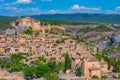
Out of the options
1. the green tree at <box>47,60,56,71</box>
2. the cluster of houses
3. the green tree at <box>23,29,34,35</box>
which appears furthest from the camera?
the green tree at <box>23,29,34,35</box>

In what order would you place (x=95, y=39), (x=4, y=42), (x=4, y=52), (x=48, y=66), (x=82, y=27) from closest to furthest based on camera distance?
(x=48, y=66) < (x=4, y=52) < (x=4, y=42) < (x=95, y=39) < (x=82, y=27)

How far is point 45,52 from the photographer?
46000 millimetres

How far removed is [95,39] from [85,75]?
73.4 meters

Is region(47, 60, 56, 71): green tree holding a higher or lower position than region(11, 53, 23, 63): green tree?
lower

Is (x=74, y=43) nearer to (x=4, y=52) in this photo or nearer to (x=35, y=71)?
(x=4, y=52)

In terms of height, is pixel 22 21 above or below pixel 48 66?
above

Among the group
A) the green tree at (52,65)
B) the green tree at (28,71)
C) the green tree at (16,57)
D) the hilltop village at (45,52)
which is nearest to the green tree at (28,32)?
the hilltop village at (45,52)

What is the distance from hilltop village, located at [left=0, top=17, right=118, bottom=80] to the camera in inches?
1451

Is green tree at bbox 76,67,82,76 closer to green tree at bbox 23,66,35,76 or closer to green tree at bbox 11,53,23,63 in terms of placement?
green tree at bbox 23,66,35,76

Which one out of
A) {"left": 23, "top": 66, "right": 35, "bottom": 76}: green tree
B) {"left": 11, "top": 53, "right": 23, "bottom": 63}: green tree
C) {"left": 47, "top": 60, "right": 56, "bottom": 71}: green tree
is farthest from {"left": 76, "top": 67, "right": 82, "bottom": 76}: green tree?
{"left": 11, "top": 53, "right": 23, "bottom": 63}: green tree

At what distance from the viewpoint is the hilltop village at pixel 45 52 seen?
36.8m

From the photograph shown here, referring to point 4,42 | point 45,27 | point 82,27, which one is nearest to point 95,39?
point 82,27

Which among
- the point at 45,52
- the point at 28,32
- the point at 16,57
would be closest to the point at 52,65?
the point at 16,57

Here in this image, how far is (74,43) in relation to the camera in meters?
50.9
